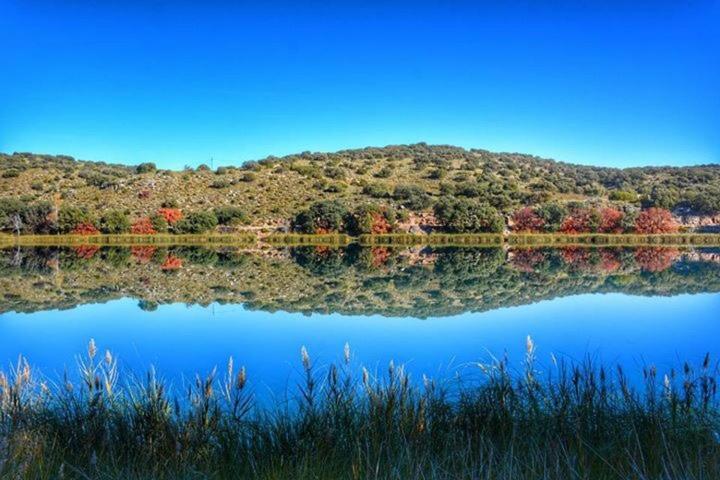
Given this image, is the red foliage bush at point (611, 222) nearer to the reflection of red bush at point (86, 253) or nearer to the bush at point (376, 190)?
the bush at point (376, 190)

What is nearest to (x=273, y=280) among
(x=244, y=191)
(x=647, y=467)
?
(x=647, y=467)

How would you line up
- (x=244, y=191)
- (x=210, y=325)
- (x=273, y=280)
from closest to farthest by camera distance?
(x=210, y=325) < (x=273, y=280) < (x=244, y=191)

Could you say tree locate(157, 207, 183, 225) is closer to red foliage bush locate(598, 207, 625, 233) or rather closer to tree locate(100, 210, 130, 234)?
tree locate(100, 210, 130, 234)

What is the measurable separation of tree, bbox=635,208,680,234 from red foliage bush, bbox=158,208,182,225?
39309mm

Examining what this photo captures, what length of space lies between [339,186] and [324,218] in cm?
1433

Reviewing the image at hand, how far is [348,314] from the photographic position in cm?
1347

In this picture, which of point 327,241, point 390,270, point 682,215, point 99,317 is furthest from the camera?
point 682,215

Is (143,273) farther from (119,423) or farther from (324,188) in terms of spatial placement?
(324,188)

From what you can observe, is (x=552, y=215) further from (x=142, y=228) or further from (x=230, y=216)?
(x=142, y=228)

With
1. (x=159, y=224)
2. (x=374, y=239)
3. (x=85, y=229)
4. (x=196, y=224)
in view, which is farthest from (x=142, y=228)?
(x=374, y=239)

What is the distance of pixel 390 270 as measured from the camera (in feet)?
78.5

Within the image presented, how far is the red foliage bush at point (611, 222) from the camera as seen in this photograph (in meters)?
49.2

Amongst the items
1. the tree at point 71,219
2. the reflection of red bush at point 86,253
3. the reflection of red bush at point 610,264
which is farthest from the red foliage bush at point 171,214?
the reflection of red bush at point 610,264

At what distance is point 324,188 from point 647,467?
6086cm
